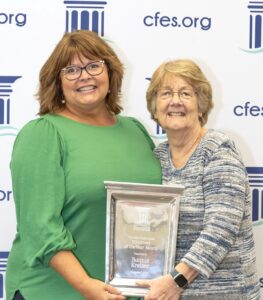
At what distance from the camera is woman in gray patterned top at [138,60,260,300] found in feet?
4.09

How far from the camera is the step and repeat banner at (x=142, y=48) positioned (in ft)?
6.25

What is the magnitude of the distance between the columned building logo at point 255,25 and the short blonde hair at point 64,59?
67 cm

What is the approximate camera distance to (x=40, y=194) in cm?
127

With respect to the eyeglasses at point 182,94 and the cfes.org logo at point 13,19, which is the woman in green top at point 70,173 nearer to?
the eyeglasses at point 182,94

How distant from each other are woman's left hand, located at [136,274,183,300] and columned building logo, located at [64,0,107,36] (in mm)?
1026

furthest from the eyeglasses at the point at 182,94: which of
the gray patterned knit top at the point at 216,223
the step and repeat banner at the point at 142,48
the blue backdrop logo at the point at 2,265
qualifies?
the blue backdrop logo at the point at 2,265

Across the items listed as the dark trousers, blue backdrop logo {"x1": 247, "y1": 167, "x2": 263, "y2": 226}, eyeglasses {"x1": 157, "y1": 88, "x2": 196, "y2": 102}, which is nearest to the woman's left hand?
the dark trousers

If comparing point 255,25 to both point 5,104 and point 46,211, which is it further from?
point 46,211

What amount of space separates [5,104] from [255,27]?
37.7 inches

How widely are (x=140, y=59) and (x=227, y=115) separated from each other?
385mm

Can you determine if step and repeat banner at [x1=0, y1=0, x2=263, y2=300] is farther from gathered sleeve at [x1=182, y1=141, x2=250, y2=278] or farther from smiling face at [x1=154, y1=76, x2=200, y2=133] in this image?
gathered sleeve at [x1=182, y1=141, x2=250, y2=278]

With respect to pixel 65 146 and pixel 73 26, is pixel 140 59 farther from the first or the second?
pixel 65 146

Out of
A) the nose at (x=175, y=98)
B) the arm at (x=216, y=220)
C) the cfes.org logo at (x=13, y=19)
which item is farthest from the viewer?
the cfes.org logo at (x=13, y=19)

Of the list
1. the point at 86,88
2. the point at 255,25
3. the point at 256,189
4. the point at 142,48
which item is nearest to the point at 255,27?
the point at 255,25
